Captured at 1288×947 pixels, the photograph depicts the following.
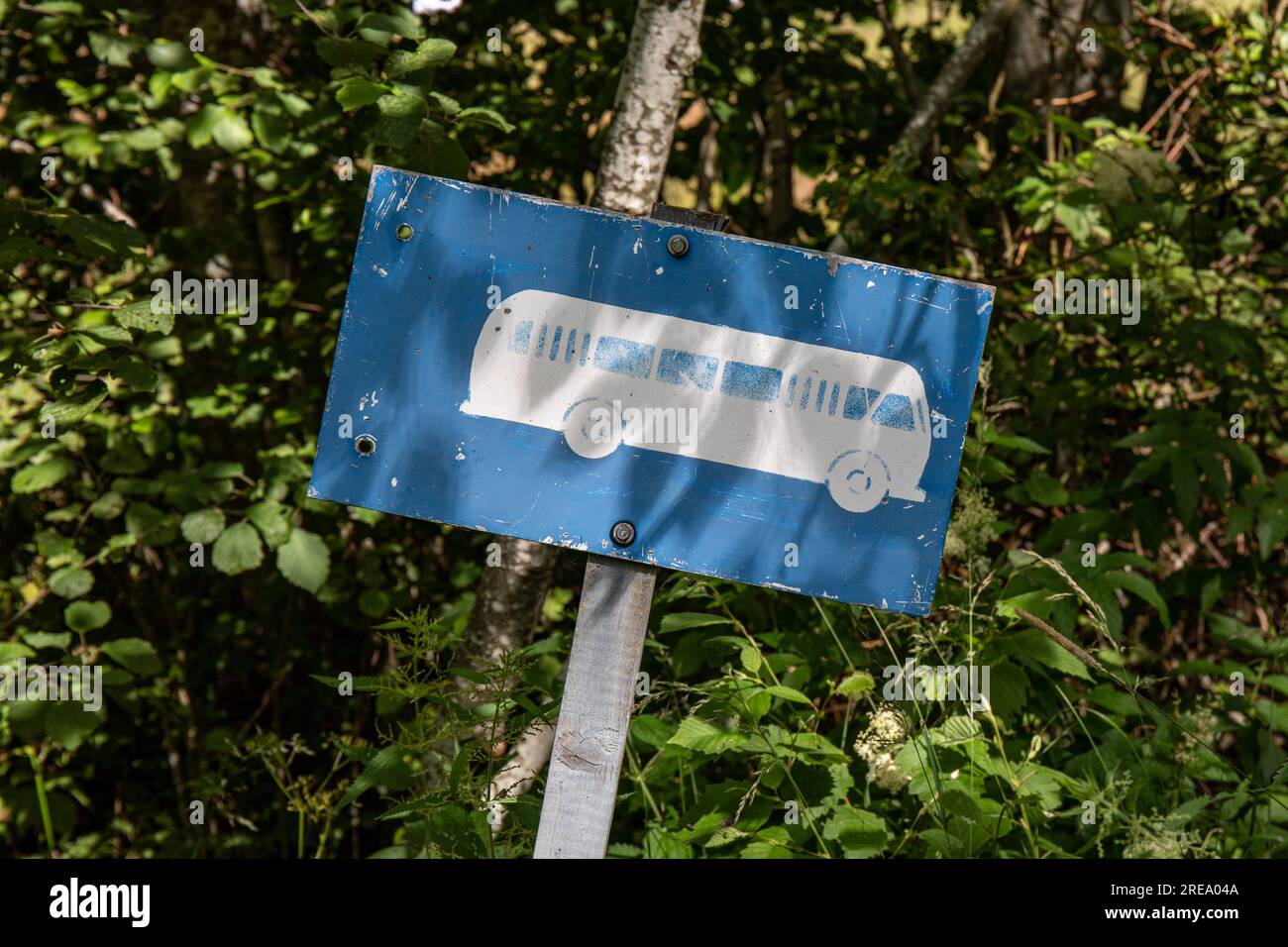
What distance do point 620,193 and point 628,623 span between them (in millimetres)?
1214

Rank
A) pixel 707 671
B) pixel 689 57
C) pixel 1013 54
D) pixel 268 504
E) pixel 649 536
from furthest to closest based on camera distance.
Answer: pixel 1013 54, pixel 707 671, pixel 268 504, pixel 689 57, pixel 649 536

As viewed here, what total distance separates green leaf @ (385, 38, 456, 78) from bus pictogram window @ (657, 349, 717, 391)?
3.54ft

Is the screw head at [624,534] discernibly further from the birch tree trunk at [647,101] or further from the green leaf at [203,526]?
the green leaf at [203,526]

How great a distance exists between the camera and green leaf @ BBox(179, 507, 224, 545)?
9.00 feet

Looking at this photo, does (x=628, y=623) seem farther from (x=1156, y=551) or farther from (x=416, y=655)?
(x=1156, y=551)

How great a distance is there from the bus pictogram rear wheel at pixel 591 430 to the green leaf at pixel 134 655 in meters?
1.83

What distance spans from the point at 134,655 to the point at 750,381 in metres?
2.05

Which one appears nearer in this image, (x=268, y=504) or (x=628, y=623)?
(x=628, y=623)

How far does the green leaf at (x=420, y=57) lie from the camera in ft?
7.41

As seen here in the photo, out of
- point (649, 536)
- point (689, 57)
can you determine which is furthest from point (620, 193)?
point (649, 536)

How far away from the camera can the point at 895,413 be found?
1.56m

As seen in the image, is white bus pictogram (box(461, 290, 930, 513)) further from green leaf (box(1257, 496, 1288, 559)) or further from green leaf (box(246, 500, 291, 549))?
green leaf (box(1257, 496, 1288, 559))

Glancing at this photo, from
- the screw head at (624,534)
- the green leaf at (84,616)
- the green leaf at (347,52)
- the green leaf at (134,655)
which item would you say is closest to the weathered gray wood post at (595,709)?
the screw head at (624,534)
